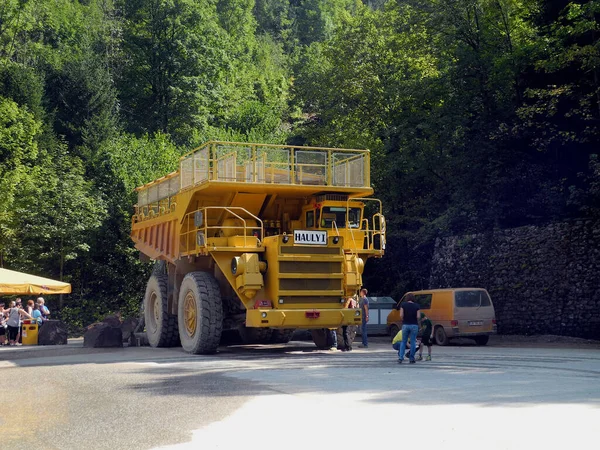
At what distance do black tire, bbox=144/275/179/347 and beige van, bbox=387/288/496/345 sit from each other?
342 inches

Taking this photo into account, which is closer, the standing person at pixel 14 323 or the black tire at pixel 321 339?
the black tire at pixel 321 339

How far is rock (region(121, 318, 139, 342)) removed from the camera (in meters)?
27.9

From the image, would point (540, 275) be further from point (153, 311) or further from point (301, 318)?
point (153, 311)

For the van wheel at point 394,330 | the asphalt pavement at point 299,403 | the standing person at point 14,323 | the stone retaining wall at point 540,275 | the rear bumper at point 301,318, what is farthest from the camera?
the van wheel at point 394,330

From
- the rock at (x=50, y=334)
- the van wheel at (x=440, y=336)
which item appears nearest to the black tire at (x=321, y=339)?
the van wheel at (x=440, y=336)

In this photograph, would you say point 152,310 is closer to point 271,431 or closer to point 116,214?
point 271,431

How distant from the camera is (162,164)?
48875 mm

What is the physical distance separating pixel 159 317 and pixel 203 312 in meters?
3.92

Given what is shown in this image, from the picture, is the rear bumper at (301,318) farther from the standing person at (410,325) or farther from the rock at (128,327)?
the rock at (128,327)

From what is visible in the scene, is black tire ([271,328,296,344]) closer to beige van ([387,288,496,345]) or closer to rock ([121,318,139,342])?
rock ([121,318,139,342])

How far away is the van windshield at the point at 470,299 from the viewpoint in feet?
89.5

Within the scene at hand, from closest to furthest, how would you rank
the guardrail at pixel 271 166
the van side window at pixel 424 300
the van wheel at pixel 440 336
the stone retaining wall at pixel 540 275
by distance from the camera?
the guardrail at pixel 271 166 → the stone retaining wall at pixel 540 275 → the van wheel at pixel 440 336 → the van side window at pixel 424 300

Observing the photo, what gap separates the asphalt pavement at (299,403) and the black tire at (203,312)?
1371mm

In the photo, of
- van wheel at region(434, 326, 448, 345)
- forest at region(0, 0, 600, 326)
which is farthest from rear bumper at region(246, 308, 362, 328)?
forest at region(0, 0, 600, 326)
